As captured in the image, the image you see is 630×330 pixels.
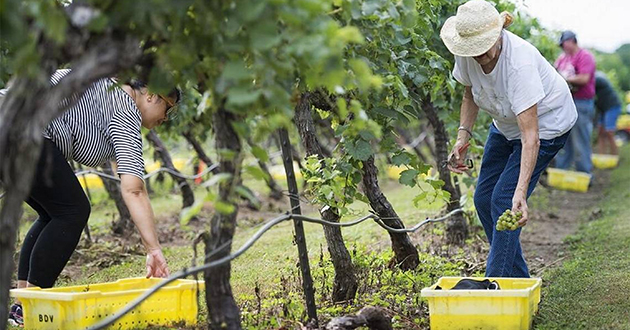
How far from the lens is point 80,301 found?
3174 millimetres

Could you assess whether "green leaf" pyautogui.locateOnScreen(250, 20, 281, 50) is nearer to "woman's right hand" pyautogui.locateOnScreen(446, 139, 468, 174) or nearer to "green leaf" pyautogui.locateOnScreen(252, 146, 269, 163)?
"green leaf" pyautogui.locateOnScreen(252, 146, 269, 163)

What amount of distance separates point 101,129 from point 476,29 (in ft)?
5.37

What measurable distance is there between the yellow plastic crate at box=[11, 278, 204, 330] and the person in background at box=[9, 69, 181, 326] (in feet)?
0.66

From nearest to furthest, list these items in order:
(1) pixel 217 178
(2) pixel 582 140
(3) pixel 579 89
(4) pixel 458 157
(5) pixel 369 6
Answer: (1) pixel 217 178, (5) pixel 369 6, (4) pixel 458 157, (3) pixel 579 89, (2) pixel 582 140

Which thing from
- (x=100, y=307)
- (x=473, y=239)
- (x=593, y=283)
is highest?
(x=473, y=239)

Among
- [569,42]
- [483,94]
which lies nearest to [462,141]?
[483,94]

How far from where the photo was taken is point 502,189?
3809 mm

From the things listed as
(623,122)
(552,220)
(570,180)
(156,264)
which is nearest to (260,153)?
(156,264)

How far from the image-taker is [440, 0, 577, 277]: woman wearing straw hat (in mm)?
3545

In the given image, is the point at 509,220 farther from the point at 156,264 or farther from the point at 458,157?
the point at 156,264

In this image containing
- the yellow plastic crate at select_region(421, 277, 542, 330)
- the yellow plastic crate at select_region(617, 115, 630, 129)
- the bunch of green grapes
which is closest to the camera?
the yellow plastic crate at select_region(421, 277, 542, 330)

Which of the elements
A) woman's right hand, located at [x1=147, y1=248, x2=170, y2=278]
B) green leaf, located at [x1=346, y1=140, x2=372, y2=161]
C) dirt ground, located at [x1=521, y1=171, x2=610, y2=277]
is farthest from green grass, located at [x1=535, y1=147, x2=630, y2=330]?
woman's right hand, located at [x1=147, y1=248, x2=170, y2=278]

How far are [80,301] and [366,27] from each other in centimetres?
144

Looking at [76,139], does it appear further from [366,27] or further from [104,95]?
[366,27]
